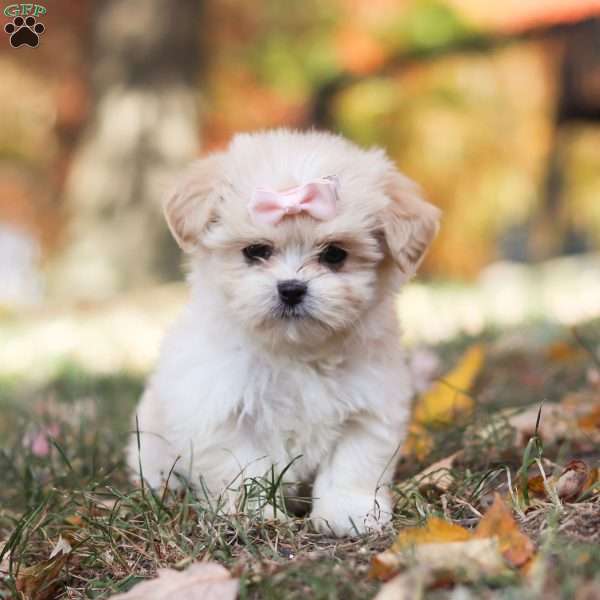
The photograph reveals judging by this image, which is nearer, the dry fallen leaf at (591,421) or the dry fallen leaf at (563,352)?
the dry fallen leaf at (591,421)

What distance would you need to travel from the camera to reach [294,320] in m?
3.01

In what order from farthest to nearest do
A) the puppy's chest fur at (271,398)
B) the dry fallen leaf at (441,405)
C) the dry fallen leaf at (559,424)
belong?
the dry fallen leaf at (441,405) < the dry fallen leaf at (559,424) < the puppy's chest fur at (271,398)

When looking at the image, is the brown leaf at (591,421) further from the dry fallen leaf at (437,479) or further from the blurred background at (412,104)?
the blurred background at (412,104)

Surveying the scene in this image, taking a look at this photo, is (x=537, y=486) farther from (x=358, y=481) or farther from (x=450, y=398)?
(x=450, y=398)

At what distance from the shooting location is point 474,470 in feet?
10.9

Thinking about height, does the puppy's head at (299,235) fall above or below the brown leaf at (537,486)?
above

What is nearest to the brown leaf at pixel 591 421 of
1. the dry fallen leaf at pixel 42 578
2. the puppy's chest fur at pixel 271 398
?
the puppy's chest fur at pixel 271 398

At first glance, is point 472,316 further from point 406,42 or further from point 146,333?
point 406,42

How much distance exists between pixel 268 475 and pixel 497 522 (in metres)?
0.97

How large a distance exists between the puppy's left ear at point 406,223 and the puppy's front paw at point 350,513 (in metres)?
0.80

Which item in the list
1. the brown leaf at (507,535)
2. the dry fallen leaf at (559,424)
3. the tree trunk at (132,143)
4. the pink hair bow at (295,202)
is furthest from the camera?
the tree trunk at (132,143)

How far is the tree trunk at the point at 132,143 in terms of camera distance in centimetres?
1093

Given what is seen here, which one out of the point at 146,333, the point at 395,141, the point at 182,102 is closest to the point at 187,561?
the point at 146,333

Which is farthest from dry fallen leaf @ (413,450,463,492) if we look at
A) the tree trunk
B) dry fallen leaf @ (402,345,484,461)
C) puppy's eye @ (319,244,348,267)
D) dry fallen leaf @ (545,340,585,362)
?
the tree trunk
